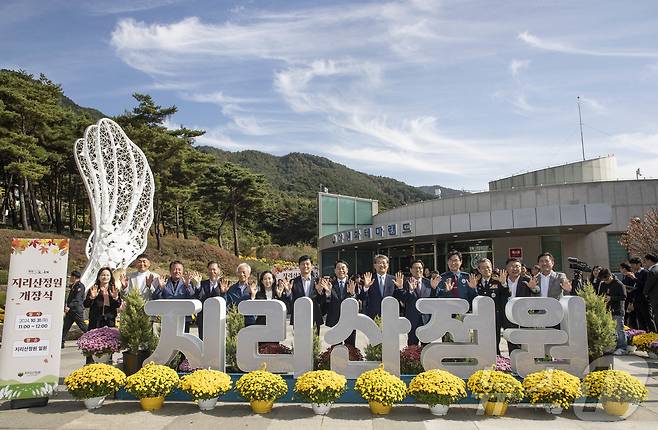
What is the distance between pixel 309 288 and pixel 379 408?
2.61 m

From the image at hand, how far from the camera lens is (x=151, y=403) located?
6.48 metres

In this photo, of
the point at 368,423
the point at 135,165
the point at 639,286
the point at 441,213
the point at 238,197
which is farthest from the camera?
the point at 238,197

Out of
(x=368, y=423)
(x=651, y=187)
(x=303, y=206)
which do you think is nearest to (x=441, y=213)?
(x=651, y=187)

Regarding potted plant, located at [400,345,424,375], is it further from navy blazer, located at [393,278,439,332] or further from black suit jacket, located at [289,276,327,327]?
black suit jacket, located at [289,276,327,327]

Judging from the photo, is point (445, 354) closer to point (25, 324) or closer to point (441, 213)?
point (25, 324)

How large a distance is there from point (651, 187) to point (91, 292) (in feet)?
76.0

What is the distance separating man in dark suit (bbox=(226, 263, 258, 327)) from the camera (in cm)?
809

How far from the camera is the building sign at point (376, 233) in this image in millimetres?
26203

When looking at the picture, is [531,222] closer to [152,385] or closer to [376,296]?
[376,296]

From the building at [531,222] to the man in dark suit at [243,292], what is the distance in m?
16.9

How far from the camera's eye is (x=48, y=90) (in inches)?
1587

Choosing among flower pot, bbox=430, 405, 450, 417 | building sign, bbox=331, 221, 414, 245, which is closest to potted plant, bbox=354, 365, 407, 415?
flower pot, bbox=430, 405, 450, 417

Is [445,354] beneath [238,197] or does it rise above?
beneath

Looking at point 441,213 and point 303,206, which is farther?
point 303,206
